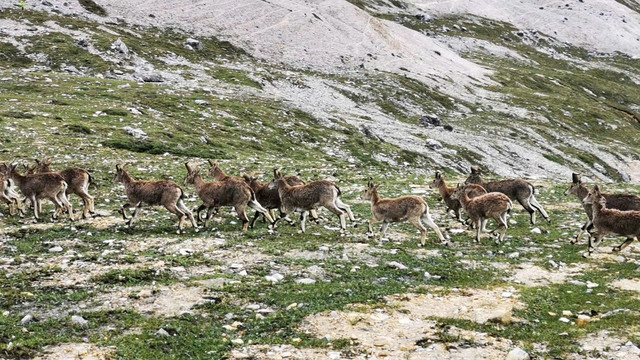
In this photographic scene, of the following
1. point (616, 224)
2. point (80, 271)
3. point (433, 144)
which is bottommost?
point (433, 144)

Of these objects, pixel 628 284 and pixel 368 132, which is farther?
pixel 368 132

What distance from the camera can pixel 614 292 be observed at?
1258 cm

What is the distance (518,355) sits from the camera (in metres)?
9.15

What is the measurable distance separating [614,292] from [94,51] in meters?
73.2

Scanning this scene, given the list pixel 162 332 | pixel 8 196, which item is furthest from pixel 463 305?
pixel 8 196

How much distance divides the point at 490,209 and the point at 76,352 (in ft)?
46.6

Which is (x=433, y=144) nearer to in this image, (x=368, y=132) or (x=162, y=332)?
(x=368, y=132)

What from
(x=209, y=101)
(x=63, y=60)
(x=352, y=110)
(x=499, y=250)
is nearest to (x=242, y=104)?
(x=209, y=101)

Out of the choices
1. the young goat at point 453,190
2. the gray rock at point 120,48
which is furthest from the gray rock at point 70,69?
the young goat at point 453,190

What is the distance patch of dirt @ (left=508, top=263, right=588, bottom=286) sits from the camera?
13.8 m

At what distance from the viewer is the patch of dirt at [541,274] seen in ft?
45.2

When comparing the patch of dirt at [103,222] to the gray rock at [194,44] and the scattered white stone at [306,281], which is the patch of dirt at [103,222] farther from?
the gray rock at [194,44]

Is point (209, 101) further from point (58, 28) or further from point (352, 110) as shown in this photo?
point (58, 28)

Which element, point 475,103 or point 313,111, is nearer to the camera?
point 313,111
